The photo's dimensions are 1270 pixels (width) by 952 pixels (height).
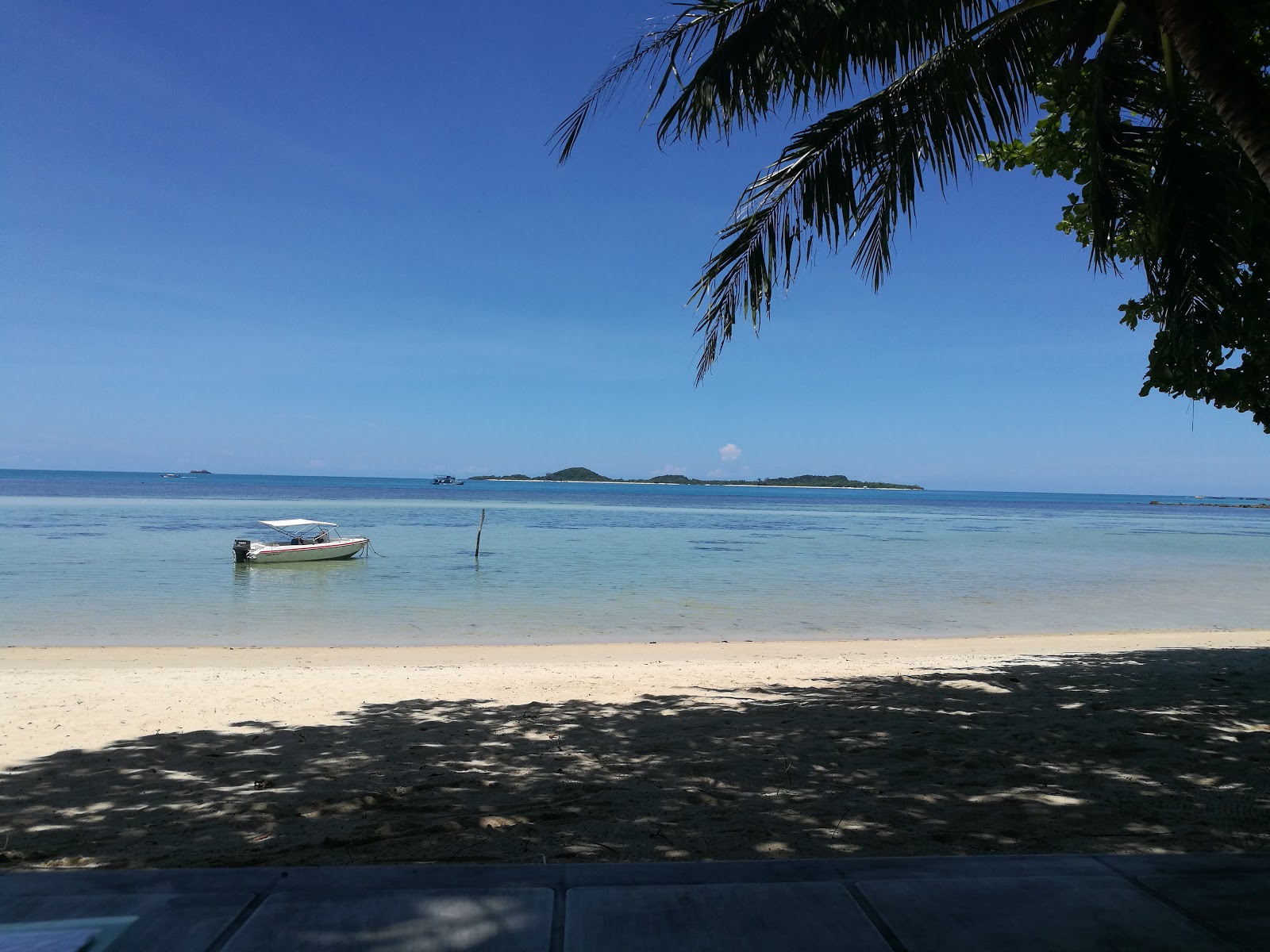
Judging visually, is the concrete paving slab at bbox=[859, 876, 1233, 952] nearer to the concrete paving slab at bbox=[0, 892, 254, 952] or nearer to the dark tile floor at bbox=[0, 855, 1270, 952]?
the dark tile floor at bbox=[0, 855, 1270, 952]

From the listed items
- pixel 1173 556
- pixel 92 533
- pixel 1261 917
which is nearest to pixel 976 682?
pixel 1261 917

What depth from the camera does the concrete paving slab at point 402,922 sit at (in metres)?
2.38

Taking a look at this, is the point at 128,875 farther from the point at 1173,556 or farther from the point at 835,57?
the point at 1173,556

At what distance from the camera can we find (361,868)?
292 cm

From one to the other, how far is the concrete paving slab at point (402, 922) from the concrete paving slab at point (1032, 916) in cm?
115

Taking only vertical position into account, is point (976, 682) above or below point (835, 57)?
below

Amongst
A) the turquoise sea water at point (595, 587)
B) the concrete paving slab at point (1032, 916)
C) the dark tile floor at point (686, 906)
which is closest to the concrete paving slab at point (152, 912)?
the dark tile floor at point (686, 906)

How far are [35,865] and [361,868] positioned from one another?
5.31 feet

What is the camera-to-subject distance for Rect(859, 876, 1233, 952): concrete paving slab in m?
2.43

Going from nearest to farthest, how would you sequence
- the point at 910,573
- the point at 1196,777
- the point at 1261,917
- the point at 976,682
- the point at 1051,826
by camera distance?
the point at 1261,917
the point at 1051,826
the point at 1196,777
the point at 976,682
the point at 910,573

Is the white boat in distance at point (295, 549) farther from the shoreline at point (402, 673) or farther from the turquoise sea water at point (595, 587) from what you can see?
the shoreline at point (402, 673)

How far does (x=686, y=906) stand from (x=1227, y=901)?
5.92 ft

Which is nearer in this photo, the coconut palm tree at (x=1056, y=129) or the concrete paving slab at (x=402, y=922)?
the concrete paving slab at (x=402, y=922)

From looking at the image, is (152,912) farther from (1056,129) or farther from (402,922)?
(1056,129)
